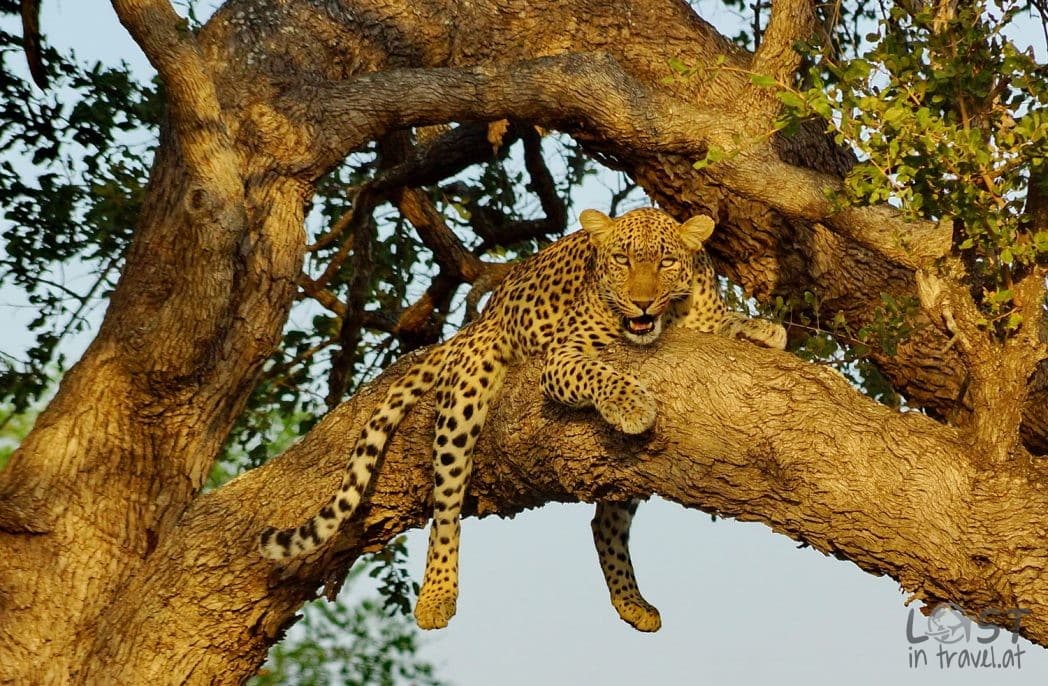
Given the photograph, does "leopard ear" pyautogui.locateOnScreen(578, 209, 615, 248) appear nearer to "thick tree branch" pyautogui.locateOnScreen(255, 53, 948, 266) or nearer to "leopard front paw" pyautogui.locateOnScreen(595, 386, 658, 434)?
"thick tree branch" pyautogui.locateOnScreen(255, 53, 948, 266)

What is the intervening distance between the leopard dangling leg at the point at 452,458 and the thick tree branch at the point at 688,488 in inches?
4.0

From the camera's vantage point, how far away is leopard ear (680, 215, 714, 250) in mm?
6742

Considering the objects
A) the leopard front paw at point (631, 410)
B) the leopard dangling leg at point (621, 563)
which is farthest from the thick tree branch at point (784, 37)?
the leopard dangling leg at point (621, 563)

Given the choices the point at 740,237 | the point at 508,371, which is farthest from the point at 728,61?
the point at 508,371

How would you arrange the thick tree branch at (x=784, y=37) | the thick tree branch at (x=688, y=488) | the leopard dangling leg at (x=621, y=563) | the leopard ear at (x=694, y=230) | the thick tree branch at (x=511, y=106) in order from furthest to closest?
the leopard dangling leg at (x=621, y=563) < the thick tree branch at (x=511, y=106) < the leopard ear at (x=694, y=230) < the thick tree branch at (x=784, y=37) < the thick tree branch at (x=688, y=488)

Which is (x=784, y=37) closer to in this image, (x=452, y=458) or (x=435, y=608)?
(x=452, y=458)

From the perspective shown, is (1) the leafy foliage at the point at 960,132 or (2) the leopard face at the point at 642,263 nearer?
(1) the leafy foliage at the point at 960,132

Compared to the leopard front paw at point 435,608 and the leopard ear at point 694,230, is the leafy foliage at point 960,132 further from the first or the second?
the leopard front paw at point 435,608

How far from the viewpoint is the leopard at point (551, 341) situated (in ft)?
Result: 20.3

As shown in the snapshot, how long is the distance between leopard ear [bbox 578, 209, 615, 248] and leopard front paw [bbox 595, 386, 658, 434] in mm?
1487

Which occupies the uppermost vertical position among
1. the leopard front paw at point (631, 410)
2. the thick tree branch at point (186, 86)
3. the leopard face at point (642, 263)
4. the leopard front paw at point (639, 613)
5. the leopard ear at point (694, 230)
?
the leopard ear at point (694, 230)

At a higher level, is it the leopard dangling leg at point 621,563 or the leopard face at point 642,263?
the leopard face at point 642,263

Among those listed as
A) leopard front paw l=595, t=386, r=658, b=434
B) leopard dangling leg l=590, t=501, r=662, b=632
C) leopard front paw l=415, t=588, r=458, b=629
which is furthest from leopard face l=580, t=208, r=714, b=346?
leopard front paw l=415, t=588, r=458, b=629

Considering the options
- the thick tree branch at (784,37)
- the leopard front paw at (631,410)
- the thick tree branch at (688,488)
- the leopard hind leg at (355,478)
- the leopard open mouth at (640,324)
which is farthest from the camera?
the thick tree branch at (784,37)
